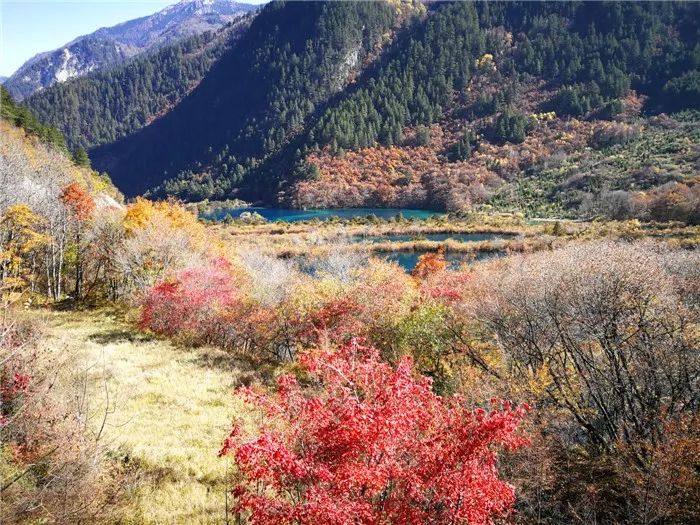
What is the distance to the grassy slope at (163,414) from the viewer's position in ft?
37.9

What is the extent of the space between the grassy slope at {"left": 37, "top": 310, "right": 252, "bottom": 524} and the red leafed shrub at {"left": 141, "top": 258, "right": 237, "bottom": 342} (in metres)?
1.22

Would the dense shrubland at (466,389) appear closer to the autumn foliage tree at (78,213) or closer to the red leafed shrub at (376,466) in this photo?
the red leafed shrub at (376,466)

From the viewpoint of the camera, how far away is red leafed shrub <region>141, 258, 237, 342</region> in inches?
1085

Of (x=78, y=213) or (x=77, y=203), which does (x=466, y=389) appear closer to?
(x=78, y=213)

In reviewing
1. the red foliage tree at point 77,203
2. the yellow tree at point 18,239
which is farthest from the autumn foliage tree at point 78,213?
the yellow tree at point 18,239

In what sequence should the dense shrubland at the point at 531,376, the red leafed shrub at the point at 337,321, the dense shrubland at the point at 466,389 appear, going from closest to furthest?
the dense shrubland at the point at 466,389 < the dense shrubland at the point at 531,376 < the red leafed shrub at the point at 337,321

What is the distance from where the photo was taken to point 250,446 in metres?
6.71

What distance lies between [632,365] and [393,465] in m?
10.4

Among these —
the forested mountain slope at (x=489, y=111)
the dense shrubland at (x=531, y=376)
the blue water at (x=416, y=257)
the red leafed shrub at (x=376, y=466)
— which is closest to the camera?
the red leafed shrub at (x=376, y=466)

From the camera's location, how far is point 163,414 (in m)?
17.3

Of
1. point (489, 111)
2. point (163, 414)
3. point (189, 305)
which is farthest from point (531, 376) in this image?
point (489, 111)

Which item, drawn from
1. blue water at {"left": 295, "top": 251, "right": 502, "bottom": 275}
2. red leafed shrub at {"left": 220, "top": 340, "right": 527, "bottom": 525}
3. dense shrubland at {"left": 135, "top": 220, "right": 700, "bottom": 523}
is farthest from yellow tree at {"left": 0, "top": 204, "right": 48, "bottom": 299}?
blue water at {"left": 295, "top": 251, "right": 502, "bottom": 275}

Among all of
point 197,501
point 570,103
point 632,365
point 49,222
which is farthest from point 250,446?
point 570,103

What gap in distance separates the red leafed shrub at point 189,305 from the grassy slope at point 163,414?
4.01 feet
